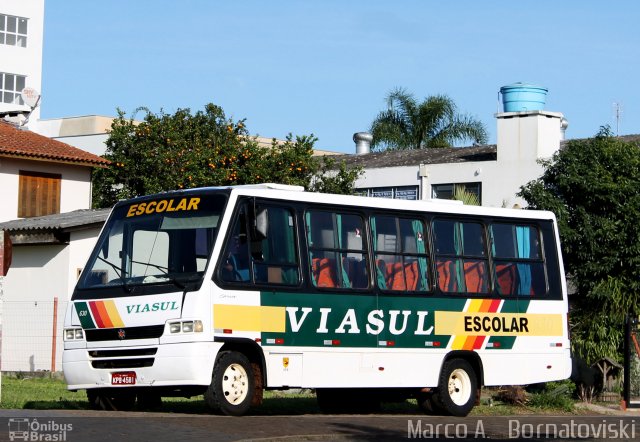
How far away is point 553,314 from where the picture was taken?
815 inches

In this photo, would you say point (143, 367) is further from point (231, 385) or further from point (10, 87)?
point (10, 87)

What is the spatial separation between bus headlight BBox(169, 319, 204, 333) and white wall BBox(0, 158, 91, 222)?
1020 inches

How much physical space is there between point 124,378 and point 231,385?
1.29m

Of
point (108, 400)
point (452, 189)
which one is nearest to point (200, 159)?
point (452, 189)

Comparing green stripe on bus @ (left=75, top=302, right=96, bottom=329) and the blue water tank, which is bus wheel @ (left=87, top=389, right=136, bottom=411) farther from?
the blue water tank

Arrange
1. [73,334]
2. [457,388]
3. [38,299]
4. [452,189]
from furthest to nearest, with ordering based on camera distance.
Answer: [452,189]
[38,299]
[457,388]
[73,334]

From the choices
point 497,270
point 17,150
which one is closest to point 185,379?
point 497,270

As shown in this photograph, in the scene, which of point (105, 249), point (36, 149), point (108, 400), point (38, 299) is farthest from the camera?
point (36, 149)

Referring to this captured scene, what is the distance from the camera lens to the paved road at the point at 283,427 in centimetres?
1316

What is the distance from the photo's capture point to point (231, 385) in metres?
16.4

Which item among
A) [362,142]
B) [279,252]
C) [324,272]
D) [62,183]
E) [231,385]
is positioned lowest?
[231,385]

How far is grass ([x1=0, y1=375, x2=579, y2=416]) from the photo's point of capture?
733 inches

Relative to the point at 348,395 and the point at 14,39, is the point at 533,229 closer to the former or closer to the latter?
the point at 348,395

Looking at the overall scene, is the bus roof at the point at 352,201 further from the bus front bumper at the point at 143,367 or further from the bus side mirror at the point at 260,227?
the bus front bumper at the point at 143,367
